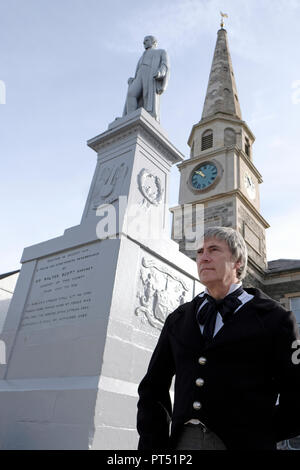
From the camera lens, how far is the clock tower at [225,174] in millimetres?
20062

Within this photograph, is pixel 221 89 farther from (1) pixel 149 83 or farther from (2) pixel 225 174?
(1) pixel 149 83

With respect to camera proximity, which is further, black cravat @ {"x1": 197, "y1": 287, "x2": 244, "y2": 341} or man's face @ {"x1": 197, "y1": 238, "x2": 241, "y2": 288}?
man's face @ {"x1": 197, "y1": 238, "x2": 241, "y2": 288}

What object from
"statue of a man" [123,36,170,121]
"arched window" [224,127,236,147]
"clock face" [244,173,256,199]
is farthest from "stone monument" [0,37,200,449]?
"arched window" [224,127,236,147]

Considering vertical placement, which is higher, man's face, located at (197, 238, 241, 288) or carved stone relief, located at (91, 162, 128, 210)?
carved stone relief, located at (91, 162, 128, 210)

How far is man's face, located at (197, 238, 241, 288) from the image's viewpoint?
186 centimetres

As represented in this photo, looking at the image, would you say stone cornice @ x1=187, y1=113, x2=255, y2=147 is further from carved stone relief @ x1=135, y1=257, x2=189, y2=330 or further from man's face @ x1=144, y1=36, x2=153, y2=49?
carved stone relief @ x1=135, y1=257, x2=189, y2=330

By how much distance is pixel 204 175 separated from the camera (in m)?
22.5

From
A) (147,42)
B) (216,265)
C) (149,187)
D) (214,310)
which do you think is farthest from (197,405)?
(147,42)

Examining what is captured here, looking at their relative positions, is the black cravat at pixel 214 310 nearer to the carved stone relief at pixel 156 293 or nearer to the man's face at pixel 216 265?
the man's face at pixel 216 265

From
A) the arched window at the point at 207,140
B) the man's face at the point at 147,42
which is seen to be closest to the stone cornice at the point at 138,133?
the man's face at the point at 147,42

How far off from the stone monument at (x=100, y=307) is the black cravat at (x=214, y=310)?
1.51 metres

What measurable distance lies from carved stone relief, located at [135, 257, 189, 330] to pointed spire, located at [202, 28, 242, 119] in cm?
2299

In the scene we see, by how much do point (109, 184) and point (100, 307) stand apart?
6.50 ft

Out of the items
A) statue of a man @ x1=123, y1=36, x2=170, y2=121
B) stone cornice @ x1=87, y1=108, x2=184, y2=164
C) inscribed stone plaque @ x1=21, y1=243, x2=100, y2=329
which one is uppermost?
statue of a man @ x1=123, y1=36, x2=170, y2=121
